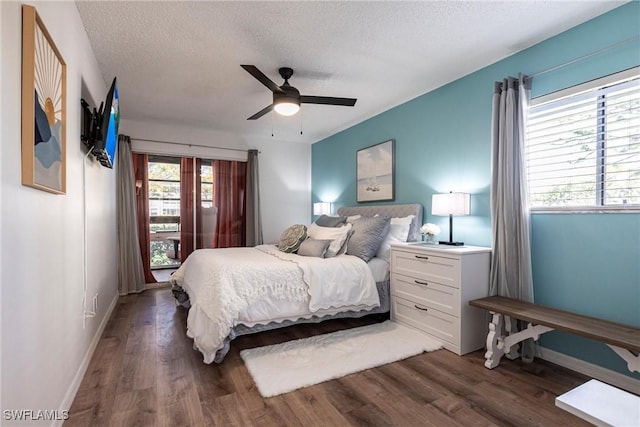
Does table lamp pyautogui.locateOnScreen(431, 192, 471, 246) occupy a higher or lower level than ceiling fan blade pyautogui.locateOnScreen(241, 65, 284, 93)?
lower

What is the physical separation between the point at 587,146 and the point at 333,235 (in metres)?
2.25

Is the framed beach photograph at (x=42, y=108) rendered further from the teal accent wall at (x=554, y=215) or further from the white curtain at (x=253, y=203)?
the white curtain at (x=253, y=203)

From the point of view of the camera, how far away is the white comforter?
7.55ft

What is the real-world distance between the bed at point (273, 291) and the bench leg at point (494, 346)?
101 centimetres

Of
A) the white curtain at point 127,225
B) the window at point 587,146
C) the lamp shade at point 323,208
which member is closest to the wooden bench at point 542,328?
the window at point 587,146

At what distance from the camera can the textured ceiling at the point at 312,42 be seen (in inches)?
83.7

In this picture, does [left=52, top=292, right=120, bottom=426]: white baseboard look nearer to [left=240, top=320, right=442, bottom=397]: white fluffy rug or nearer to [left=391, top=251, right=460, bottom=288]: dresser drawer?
[left=240, top=320, right=442, bottom=397]: white fluffy rug

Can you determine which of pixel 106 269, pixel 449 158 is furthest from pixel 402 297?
pixel 106 269

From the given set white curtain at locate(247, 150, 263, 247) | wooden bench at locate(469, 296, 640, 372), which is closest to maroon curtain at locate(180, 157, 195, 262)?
white curtain at locate(247, 150, 263, 247)

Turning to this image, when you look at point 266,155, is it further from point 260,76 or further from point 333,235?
point 260,76

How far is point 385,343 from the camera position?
2.67 metres

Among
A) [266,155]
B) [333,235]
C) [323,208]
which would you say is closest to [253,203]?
[266,155]

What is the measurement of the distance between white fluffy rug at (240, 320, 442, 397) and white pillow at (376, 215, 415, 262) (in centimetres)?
76

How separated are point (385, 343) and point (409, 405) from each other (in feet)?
2.68
